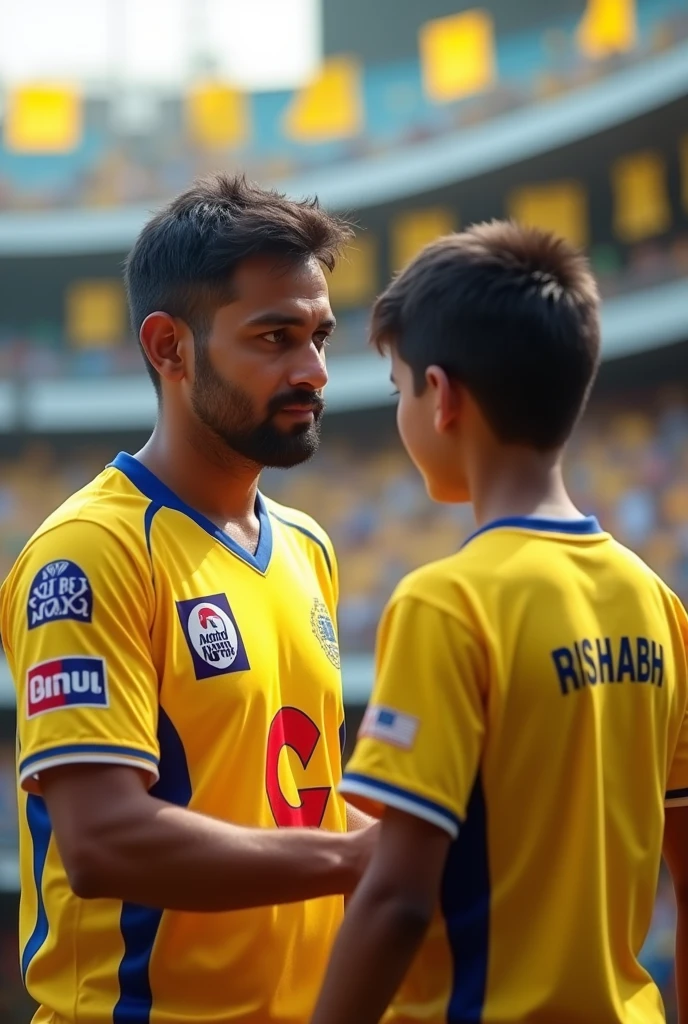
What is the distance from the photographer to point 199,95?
2403 cm

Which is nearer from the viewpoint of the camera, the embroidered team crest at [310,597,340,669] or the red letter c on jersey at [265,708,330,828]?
the red letter c on jersey at [265,708,330,828]

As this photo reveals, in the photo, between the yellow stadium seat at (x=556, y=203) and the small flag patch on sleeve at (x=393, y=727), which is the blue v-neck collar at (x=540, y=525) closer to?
the small flag patch on sleeve at (x=393, y=727)

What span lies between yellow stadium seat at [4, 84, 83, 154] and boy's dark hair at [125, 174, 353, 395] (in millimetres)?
23653

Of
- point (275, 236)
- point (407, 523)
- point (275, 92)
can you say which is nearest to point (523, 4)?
point (275, 92)

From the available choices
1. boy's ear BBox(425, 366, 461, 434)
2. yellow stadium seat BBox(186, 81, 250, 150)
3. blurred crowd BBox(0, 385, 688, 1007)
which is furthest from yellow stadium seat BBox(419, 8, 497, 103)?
boy's ear BBox(425, 366, 461, 434)

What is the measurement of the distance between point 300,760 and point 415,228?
17927 millimetres

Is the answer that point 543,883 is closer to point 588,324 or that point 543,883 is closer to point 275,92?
point 588,324

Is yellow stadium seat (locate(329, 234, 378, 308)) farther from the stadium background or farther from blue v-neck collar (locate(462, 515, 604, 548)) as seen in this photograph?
blue v-neck collar (locate(462, 515, 604, 548))

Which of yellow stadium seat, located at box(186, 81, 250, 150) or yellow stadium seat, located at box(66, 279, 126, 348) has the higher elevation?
yellow stadium seat, located at box(186, 81, 250, 150)

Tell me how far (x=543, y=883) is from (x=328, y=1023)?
1.08 feet

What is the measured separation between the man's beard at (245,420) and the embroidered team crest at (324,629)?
0.29 m

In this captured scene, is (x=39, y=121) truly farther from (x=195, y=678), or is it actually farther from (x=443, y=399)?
(x=443, y=399)

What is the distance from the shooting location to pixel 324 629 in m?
2.38

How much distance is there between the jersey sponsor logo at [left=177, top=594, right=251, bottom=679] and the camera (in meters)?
2.07
